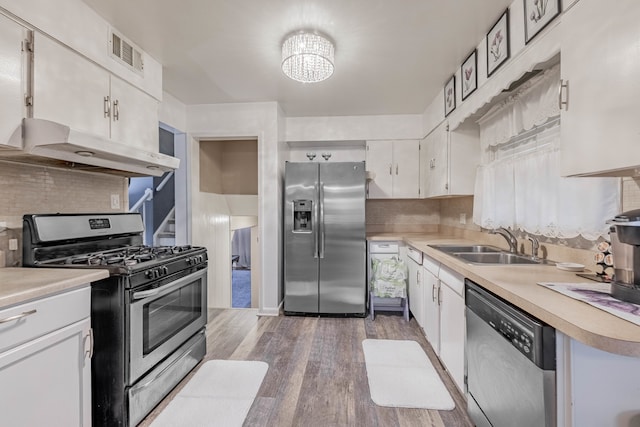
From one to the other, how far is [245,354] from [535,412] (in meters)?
2.07

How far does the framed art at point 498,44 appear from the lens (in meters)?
1.78

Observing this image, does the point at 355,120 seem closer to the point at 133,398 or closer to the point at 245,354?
the point at 245,354

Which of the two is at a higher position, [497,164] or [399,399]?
[497,164]

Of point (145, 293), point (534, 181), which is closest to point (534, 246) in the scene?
point (534, 181)

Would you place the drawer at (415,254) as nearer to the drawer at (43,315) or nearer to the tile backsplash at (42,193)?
the drawer at (43,315)

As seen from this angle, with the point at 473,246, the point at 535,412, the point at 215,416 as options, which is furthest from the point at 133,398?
the point at 473,246

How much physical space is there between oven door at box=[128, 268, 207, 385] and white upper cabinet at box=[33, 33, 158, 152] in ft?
3.50

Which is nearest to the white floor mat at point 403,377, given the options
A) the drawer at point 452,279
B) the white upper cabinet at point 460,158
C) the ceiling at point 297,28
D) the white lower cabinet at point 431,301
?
the white lower cabinet at point 431,301

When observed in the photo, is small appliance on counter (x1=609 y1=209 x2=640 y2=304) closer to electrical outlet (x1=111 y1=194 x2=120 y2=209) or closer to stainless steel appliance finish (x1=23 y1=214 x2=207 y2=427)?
stainless steel appliance finish (x1=23 y1=214 x2=207 y2=427)

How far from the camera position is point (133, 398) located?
1.59 meters

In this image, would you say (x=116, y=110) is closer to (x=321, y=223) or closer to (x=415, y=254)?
(x=321, y=223)

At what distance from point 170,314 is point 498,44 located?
274 centimetres

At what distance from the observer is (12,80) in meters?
1.38

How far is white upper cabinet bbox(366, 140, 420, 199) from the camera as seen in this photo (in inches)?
146
